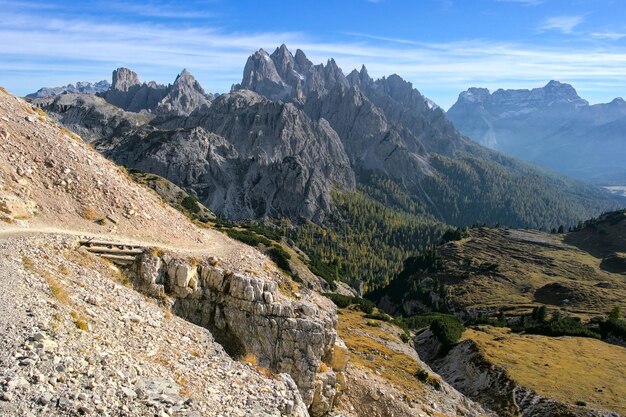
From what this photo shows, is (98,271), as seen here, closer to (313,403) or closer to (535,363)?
(313,403)

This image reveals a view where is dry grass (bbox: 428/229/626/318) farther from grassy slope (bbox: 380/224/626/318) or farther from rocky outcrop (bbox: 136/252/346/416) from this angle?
rocky outcrop (bbox: 136/252/346/416)

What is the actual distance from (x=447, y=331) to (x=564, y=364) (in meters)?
22.9

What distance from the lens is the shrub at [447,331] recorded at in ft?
325

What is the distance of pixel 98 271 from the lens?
29.3 meters

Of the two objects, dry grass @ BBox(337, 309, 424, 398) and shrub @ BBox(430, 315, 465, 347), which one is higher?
dry grass @ BBox(337, 309, 424, 398)

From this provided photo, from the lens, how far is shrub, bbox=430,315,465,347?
9912 cm

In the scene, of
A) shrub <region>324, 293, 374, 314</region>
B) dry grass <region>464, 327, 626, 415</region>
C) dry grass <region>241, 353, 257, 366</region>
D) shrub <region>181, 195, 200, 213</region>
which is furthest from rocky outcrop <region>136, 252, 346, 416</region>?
shrub <region>181, 195, 200, 213</region>

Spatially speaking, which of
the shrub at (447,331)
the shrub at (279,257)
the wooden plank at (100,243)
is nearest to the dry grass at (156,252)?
the wooden plank at (100,243)

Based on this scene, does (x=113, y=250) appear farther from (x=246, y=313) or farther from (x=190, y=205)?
(x=190, y=205)

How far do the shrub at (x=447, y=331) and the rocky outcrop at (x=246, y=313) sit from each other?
232ft

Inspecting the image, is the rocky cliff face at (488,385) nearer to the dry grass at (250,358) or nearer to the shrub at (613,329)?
the shrub at (613,329)

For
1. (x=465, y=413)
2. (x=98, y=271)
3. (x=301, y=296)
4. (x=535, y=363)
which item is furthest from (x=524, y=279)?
(x=98, y=271)

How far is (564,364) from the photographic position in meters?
86.2

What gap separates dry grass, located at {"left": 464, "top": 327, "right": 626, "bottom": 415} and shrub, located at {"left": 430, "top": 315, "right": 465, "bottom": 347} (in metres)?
2.99
